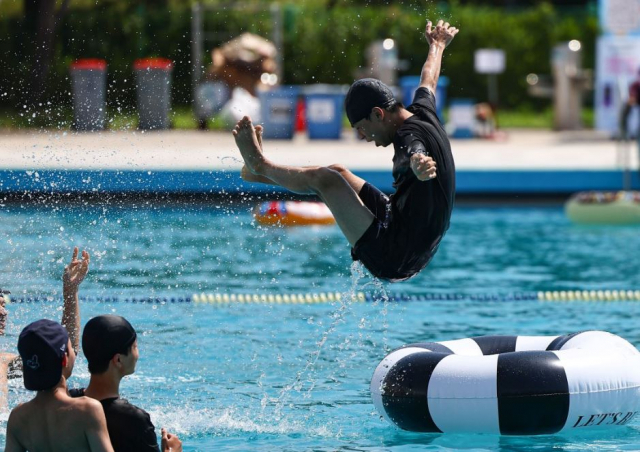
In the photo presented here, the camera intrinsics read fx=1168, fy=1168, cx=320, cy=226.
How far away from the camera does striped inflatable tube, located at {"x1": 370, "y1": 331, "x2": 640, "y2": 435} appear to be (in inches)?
245

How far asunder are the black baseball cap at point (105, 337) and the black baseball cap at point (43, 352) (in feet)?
0.55

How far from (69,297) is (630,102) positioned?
1206cm

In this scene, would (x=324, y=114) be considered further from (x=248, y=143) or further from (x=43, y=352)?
(x=43, y=352)

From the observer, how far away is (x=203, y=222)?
1425 cm

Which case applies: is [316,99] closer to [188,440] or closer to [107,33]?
[107,33]

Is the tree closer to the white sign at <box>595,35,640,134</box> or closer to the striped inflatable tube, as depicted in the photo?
the white sign at <box>595,35,640,134</box>

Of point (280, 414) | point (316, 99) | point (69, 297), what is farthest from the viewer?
point (316, 99)

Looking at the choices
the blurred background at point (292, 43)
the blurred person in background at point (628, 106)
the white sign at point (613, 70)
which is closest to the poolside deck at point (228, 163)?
the blurred person in background at point (628, 106)

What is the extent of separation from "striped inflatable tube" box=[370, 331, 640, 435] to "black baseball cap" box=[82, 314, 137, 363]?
7.61 feet

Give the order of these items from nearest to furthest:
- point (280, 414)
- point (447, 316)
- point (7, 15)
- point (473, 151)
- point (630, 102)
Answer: point (280, 414)
point (447, 316)
point (630, 102)
point (473, 151)
point (7, 15)

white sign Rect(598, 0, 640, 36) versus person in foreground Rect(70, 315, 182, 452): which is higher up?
white sign Rect(598, 0, 640, 36)

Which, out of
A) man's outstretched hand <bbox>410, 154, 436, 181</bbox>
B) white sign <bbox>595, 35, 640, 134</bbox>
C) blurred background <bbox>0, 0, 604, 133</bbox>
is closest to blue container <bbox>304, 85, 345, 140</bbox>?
blurred background <bbox>0, 0, 604, 133</bbox>

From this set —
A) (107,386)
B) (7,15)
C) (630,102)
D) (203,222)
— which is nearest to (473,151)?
(630,102)

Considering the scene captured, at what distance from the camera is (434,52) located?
7.13 m
